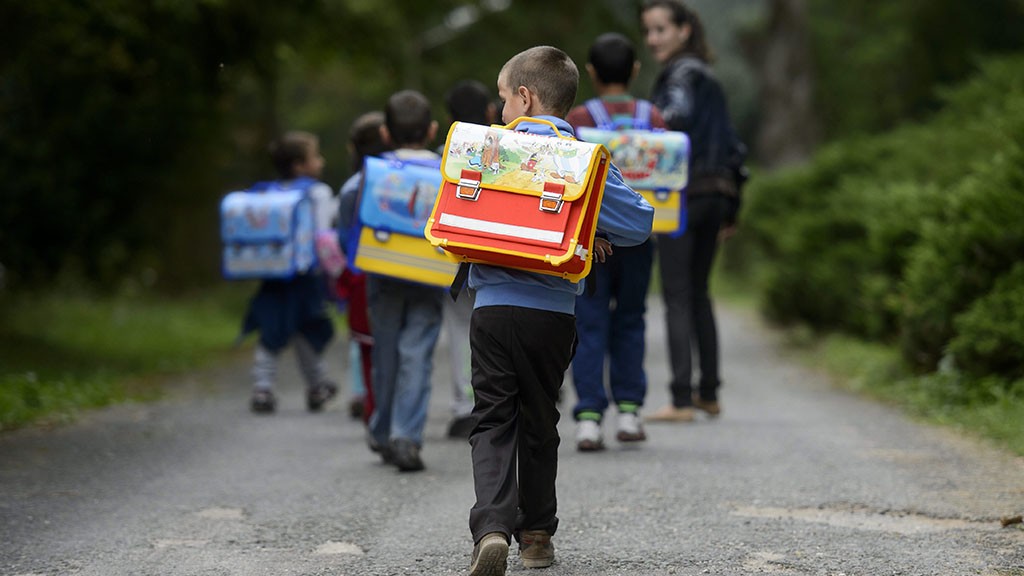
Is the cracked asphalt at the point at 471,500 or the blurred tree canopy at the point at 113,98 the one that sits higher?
the blurred tree canopy at the point at 113,98

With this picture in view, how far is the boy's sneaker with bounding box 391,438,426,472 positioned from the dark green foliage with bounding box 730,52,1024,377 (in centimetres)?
337

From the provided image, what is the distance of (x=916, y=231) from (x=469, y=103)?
4049 mm

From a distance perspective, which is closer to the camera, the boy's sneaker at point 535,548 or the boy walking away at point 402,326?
the boy's sneaker at point 535,548

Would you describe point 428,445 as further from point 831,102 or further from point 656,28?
point 831,102

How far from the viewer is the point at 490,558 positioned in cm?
378

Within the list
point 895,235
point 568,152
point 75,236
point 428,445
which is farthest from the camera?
point 75,236

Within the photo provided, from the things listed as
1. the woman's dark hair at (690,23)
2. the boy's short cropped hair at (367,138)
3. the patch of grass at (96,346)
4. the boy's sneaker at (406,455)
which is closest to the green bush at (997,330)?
the woman's dark hair at (690,23)

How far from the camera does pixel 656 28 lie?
7406 mm

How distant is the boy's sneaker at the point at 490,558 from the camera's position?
3775mm

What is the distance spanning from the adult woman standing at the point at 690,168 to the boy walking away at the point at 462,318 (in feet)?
3.51

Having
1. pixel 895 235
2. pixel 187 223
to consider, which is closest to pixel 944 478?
pixel 895 235

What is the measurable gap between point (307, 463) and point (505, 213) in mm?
2823

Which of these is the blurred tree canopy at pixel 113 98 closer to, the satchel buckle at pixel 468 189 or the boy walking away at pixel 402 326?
the boy walking away at pixel 402 326

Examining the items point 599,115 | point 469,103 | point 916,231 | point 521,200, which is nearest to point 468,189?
point 521,200
